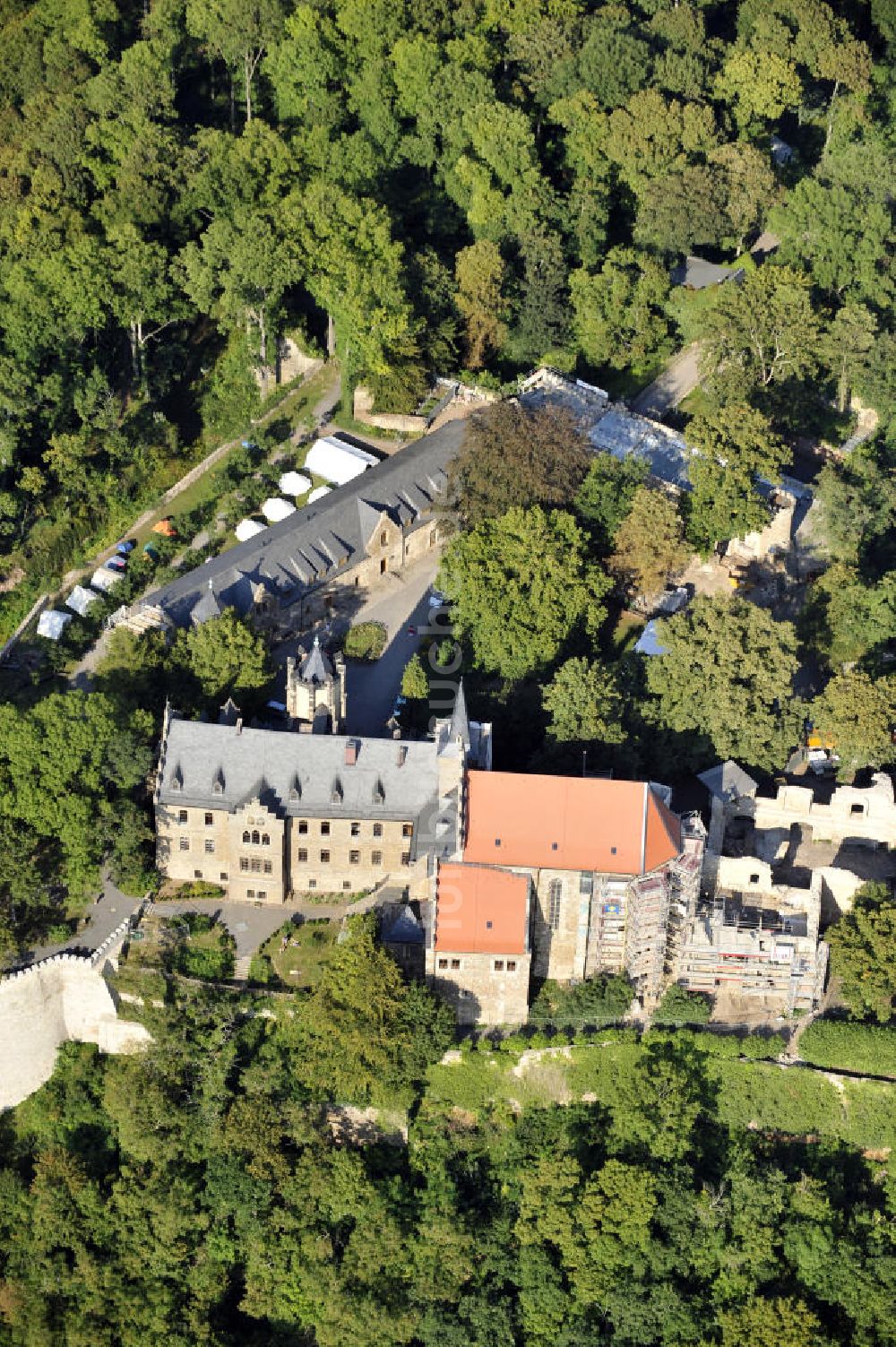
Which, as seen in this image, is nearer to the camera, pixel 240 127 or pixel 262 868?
pixel 262 868

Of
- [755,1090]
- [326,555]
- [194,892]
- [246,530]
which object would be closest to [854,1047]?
[755,1090]

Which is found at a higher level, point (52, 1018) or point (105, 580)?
point (105, 580)

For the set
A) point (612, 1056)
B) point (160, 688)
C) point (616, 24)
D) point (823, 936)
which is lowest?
point (612, 1056)

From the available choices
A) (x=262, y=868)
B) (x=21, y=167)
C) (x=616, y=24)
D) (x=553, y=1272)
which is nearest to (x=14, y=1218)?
(x=262, y=868)

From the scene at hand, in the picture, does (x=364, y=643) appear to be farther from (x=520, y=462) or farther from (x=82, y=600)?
(x=82, y=600)

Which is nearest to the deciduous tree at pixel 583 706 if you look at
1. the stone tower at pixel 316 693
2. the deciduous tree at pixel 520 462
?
the stone tower at pixel 316 693

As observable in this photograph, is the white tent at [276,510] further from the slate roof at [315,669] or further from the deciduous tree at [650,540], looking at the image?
the deciduous tree at [650,540]

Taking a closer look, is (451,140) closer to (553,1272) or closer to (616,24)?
(616,24)
